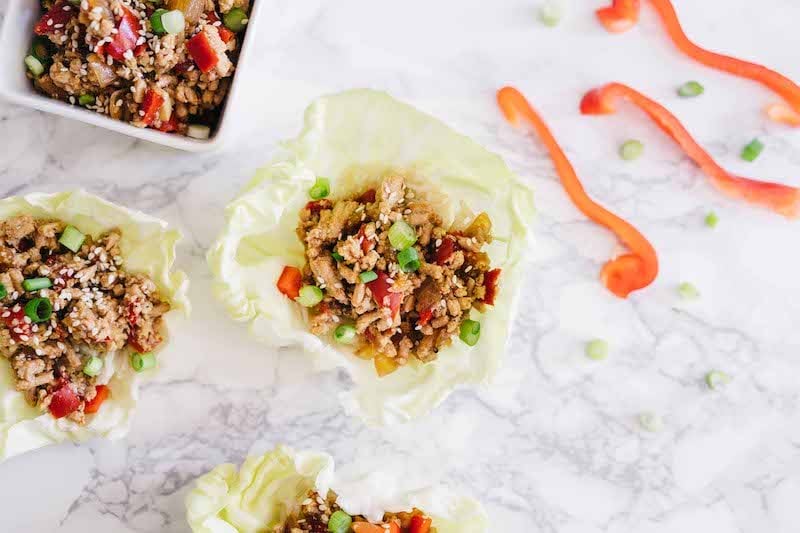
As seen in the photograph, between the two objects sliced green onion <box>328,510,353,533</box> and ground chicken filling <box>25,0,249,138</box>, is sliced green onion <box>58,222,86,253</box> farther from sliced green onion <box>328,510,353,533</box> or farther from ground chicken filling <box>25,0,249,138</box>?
sliced green onion <box>328,510,353,533</box>

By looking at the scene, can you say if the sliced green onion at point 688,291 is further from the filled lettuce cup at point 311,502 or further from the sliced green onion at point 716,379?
the filled lettuce cup at point 311,502

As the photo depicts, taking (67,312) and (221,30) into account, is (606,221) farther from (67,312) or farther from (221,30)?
(67,312)

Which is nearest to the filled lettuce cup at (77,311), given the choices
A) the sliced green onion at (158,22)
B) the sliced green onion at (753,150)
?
the sliced green onion at (158,22)

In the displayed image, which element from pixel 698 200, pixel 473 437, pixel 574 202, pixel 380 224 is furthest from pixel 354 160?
pixel 698 200

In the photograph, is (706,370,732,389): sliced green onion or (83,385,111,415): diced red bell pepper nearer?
(83,385,111,415): diced red bell pepper

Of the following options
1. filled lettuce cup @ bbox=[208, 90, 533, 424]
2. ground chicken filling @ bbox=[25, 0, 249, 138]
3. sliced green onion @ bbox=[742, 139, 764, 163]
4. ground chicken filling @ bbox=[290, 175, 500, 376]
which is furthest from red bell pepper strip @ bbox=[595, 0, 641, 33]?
ground chicken filling @ bbox=[25, 0, 249, 138]

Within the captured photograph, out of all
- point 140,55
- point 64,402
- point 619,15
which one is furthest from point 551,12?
point 64,402
